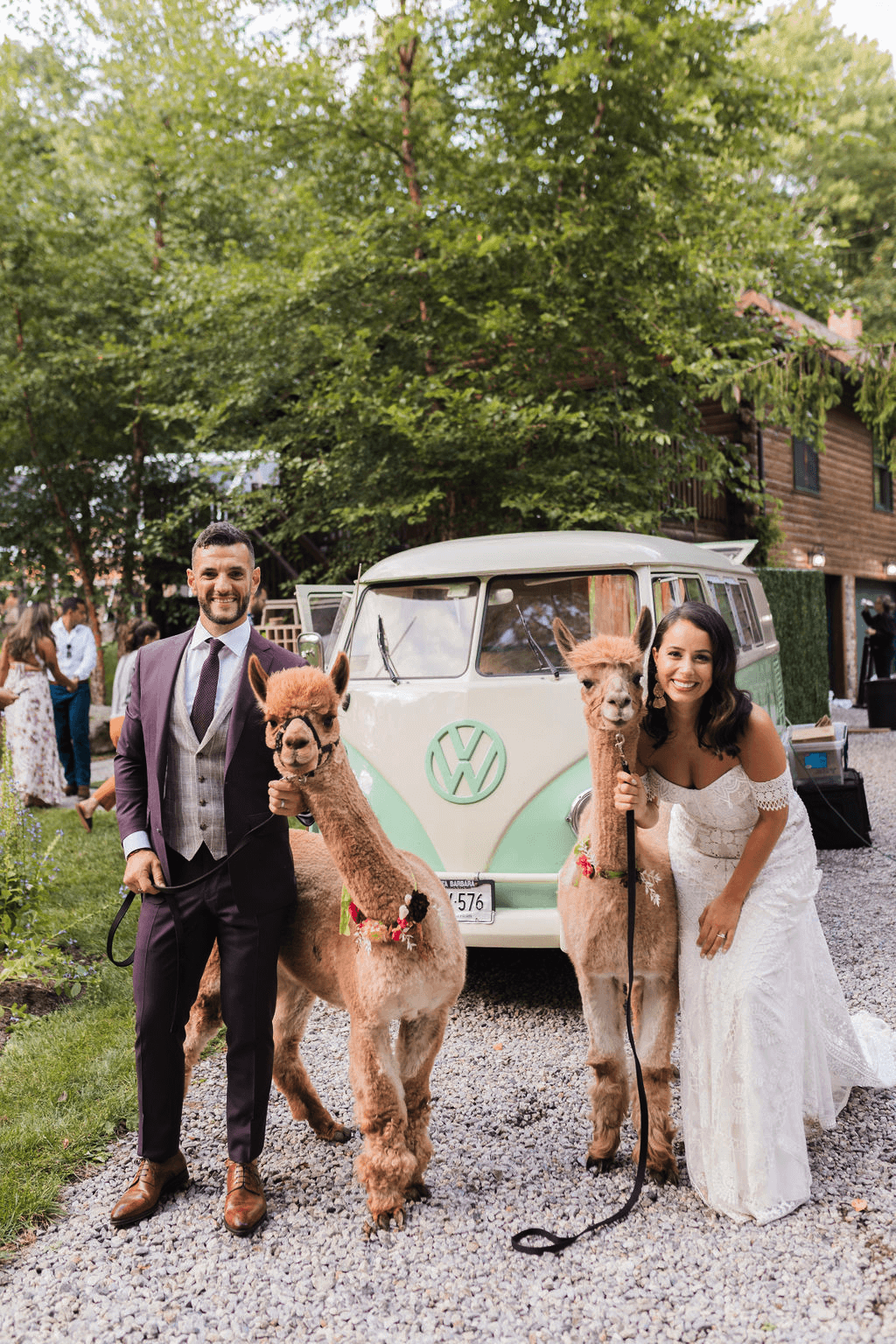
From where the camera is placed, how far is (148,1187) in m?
3.23

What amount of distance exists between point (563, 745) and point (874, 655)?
15384 millimetres

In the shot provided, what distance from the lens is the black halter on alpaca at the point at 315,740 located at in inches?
109

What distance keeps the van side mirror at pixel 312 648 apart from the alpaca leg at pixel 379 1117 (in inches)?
91.2

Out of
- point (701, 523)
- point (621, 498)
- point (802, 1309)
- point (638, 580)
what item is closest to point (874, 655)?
point (701, 523)

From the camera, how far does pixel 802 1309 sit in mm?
2613

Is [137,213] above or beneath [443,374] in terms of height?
above

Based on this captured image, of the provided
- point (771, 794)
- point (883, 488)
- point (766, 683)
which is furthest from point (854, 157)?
point (771, 794)

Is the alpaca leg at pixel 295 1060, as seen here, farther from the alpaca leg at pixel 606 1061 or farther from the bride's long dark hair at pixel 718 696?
the bride's long dark hair at pixel 718 696

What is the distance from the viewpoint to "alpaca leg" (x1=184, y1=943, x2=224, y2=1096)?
3.52 metres

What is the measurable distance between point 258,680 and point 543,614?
8.26 feet

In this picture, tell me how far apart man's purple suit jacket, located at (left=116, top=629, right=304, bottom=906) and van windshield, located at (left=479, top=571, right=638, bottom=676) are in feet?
6.42

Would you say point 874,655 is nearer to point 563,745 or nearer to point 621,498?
point 621,498

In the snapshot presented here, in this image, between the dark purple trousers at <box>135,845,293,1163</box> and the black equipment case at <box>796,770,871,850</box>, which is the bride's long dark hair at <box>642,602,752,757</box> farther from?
the black equipment case at <box>796,770,871,850</box>

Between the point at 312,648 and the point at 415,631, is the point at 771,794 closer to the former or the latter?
the point at 415,631
